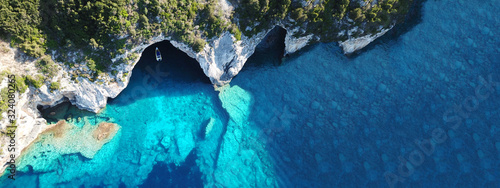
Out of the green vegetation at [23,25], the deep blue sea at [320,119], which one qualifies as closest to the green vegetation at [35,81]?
the green vegetation at [23,25]

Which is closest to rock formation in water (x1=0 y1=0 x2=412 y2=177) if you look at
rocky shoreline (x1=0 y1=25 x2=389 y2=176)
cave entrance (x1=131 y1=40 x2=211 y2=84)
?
rocky shoreline (x1=0 y1=25 x2=389 y2=176)

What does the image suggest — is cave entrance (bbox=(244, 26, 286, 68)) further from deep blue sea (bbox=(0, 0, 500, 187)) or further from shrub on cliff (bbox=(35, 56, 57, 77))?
shrub on cliff (bbox=(35, 56, 57, 77))

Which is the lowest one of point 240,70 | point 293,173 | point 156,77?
point 293,173

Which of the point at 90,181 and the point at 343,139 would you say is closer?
the point at 90,181

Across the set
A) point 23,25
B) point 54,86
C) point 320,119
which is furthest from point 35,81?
point 320,119

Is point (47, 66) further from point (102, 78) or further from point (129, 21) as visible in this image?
point (129, 21)

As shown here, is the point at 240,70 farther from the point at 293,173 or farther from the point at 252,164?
the point at 293,173

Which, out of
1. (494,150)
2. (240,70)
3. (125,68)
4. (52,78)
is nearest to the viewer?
(52,78)

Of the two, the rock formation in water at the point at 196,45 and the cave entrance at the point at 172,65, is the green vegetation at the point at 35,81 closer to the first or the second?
the rock formation in water at the point at 196,45

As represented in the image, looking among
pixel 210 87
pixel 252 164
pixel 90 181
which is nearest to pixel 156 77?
pixel 210 87
